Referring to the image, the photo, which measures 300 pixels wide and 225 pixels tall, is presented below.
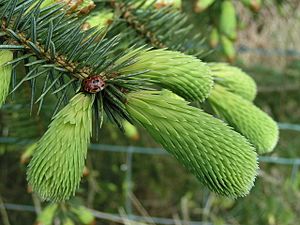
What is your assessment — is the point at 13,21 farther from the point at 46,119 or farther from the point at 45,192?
the point at 46,119

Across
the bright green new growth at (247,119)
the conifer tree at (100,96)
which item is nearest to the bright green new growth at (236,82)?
the bright green new growth at (247,119)

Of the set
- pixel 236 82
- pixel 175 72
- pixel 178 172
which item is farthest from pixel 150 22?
pixel 178 172

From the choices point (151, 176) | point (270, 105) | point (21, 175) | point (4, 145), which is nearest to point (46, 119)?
point (4, 145)

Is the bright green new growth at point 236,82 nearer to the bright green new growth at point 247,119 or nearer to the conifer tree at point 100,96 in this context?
the bright green new growth at point 247,119

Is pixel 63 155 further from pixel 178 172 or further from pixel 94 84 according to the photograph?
pixel 178 172

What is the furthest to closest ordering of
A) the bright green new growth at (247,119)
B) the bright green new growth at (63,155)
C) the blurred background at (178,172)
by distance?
the blurred background at (178,172) < the bright green new growth at (247,119) < the bright green new growth at (63,155)
